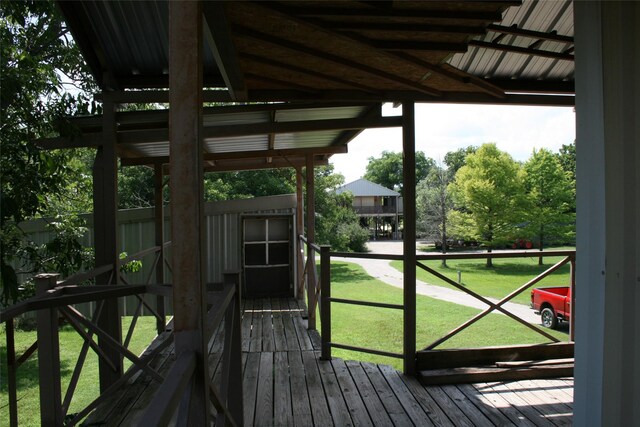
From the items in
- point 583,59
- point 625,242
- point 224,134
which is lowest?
point 625,242

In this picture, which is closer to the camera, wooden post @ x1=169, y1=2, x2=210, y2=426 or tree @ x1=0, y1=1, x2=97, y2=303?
wooden post @ x1=169, y1=2, x2=210, y2=426

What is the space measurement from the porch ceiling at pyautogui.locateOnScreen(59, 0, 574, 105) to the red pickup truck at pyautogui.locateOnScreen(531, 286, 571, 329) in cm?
679

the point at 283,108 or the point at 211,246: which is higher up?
the point at 283,108


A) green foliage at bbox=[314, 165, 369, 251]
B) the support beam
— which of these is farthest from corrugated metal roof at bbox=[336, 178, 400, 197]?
the support beam

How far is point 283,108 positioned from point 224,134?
718 millimetres

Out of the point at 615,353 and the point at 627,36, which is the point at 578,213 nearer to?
the point at 615,353

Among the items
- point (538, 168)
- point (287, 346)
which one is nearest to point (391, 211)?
point (538, 168)

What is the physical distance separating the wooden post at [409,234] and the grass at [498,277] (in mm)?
13945

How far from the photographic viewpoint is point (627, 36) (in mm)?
1360

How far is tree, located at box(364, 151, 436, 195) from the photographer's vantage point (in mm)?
65250

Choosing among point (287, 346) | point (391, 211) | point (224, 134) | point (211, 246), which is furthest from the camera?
point (391, 211)

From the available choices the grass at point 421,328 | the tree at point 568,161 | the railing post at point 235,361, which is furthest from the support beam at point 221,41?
the tree at point 568,161

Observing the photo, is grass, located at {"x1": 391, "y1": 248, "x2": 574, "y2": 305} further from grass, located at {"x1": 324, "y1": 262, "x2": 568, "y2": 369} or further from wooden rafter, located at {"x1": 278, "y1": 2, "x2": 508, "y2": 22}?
wooden rafter, located at {"x1": 278, "y1": 2, "x2": 508, "y2": 22}

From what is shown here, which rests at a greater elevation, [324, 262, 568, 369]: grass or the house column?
the house column
